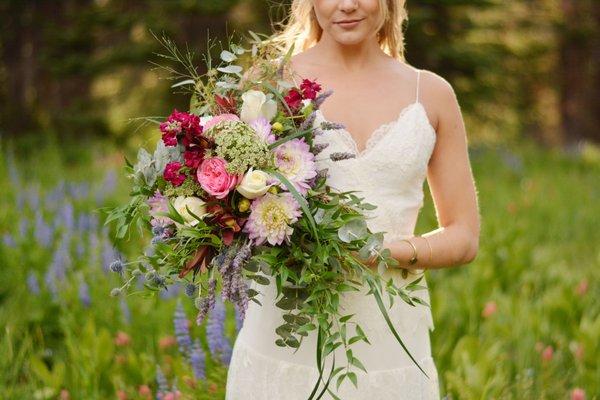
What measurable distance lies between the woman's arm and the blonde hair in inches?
8.5

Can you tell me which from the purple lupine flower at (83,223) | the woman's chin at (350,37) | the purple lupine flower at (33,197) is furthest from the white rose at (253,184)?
the purple lupine flower at (33,197)

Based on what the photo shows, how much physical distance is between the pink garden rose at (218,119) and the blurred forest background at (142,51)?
700 centimetres

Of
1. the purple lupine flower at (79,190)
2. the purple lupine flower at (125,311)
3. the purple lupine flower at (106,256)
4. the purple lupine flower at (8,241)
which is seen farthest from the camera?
the purple lupine flower at (79,190)

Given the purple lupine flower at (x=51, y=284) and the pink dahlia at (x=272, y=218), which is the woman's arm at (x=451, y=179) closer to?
the pink dahlia at (x=272, y=218)

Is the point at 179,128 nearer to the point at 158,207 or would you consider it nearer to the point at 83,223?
the point at 158,207

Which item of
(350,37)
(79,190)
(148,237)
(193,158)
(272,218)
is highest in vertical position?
(350,37)

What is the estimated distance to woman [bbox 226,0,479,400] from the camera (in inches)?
80.6

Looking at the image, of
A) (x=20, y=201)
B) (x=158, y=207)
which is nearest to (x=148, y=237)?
(x=20, y=201)

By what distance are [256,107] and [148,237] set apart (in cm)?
397

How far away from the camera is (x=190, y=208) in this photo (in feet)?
5.57

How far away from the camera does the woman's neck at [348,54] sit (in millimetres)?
2152

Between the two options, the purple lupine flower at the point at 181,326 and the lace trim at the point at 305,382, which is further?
the purple lupine flower at the point at 181,326

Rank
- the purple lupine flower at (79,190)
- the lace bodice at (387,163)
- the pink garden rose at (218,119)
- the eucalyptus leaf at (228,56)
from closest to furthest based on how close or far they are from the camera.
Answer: the pink garden rose at (218,119) < the eucalyptus leaf at (228,56) < the lace bodice at (387,163) < the purple lupine flower at (79,190)

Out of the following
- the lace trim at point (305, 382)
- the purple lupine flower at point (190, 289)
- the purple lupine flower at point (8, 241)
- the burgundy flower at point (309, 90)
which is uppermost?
the burgundy flower at point (309, 90)
